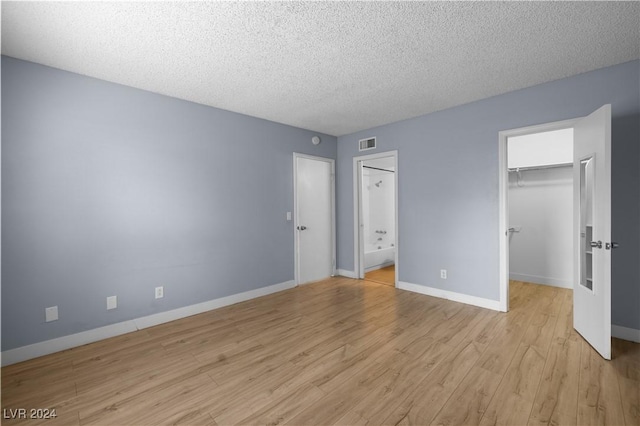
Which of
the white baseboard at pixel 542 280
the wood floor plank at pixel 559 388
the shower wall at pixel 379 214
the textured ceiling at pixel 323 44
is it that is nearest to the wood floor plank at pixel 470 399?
the wood floor plank at pixel 559 388

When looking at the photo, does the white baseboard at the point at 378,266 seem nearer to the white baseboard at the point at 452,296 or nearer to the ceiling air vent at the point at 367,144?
the white baseboard at the point at 452,296

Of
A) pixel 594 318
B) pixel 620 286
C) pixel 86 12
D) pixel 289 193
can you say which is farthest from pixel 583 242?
pixel 86 12

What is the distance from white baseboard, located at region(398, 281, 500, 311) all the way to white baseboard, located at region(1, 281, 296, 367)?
2.29 meters

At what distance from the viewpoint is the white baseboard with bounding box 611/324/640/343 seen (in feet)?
8.39

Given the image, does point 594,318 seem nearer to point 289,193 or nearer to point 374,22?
point 374,22

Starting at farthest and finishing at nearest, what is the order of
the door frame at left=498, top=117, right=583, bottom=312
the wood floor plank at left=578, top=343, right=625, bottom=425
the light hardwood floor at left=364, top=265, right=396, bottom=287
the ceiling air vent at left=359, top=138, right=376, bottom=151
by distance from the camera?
the light hardwood floor at left=364, top=265, right=396, bottom=287
the ceiling air vent at left=359, top=138, right=376, bottom=151
the door frame at left=498, top=117, right=583, bottom=312
the wood floor plank at left=578, top=343, right=625, bottom=425

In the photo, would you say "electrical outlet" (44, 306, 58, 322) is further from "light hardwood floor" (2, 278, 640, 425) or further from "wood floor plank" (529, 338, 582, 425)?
"wood floor plank" (529, 338, 582, 425)

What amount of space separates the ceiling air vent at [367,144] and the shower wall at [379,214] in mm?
1175

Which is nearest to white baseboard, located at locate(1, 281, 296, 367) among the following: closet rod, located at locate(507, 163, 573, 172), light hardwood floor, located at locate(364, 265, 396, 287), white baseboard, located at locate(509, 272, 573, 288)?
light hardwood floor, located at locate(364, 265, 396, 287)

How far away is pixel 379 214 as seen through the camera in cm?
634

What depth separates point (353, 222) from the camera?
5004 millimetres

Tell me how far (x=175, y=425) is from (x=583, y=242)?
370 cm

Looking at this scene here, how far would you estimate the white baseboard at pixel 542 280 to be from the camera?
421 cm

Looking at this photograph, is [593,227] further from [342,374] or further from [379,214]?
[379,214]
